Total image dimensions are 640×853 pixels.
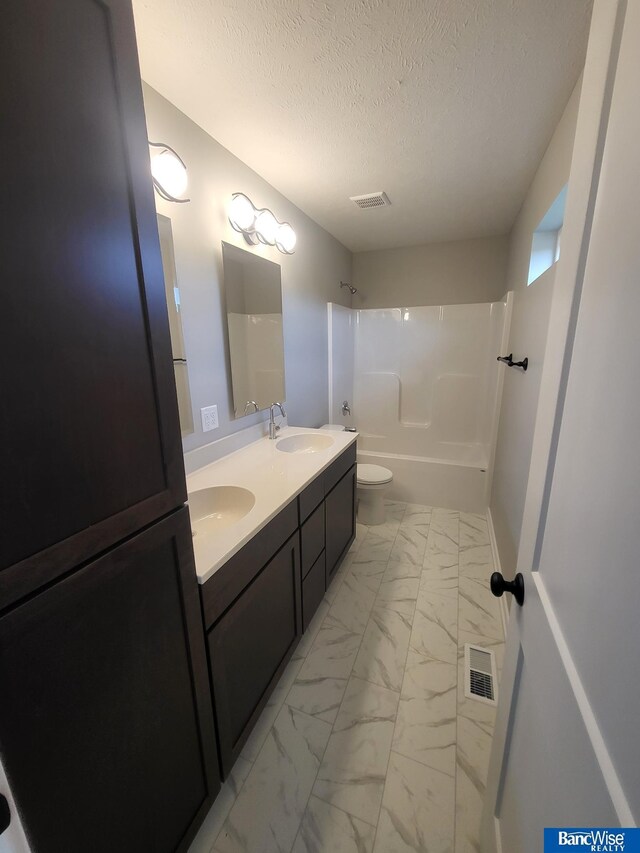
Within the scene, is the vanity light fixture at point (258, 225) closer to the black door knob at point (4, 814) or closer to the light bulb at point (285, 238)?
the light bulb at point (285, 238)

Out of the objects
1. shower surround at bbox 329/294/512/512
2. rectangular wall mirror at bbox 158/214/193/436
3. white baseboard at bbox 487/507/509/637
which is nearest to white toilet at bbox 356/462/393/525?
shower surround at bbox 329/294/512/512

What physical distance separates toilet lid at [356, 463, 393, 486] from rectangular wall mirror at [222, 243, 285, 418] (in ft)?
3.25

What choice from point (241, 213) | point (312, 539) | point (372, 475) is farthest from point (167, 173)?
point (372, 475)

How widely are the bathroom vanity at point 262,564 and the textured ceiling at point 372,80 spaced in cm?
153

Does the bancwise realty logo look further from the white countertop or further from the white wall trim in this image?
the white countertop

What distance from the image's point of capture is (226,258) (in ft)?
5.43

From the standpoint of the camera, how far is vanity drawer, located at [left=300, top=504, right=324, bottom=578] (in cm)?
155

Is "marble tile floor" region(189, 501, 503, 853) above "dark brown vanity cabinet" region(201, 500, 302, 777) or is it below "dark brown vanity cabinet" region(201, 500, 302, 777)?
below

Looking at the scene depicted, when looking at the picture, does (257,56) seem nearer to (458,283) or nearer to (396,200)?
(396,200)

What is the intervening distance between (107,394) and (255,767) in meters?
1.44

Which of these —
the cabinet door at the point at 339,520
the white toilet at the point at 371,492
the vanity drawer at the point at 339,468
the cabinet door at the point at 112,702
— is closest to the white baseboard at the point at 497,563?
the white toilet at the point at 371,492

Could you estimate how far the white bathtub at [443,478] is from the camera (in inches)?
115

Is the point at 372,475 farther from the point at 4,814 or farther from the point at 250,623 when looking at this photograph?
the point at 4,814

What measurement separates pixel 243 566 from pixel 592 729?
0.90 m
